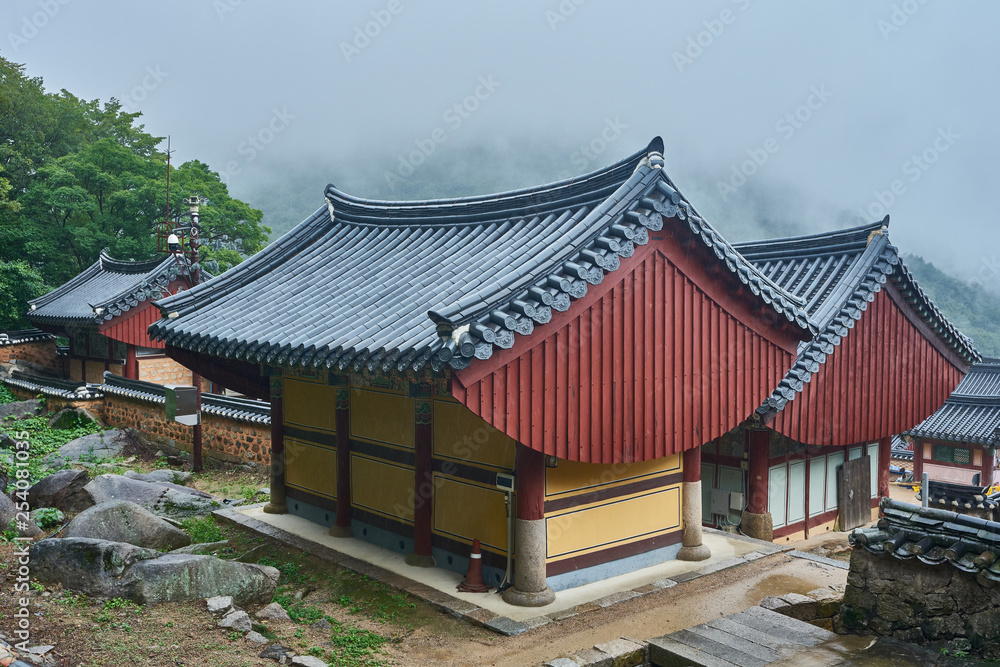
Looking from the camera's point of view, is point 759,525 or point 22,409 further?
point 22,409

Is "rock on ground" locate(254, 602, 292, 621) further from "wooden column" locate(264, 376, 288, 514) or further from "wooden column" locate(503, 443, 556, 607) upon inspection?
"wooden column" locate(264, 376, 288, 514)

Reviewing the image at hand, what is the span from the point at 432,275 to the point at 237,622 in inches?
222

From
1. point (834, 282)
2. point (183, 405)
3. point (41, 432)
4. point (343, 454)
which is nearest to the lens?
point (343, 454)

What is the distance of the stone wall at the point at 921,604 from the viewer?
7680 millimetres

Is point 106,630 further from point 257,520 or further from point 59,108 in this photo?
point 59,108

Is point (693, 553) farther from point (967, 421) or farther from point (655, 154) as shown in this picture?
point (967, 421)

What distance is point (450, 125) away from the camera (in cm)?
18975

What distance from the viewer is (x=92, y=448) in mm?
22656

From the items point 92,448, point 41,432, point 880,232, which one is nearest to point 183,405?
point 92,448

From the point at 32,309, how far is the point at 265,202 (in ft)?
419

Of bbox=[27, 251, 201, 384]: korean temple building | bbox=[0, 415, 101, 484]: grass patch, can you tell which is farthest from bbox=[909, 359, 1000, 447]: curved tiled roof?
bbox=[0, 415, 101, 484]: grass patch

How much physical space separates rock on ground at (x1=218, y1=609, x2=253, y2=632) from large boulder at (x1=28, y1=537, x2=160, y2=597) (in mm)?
1538

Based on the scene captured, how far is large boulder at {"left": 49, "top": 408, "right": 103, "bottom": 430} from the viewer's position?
25748 millimetres

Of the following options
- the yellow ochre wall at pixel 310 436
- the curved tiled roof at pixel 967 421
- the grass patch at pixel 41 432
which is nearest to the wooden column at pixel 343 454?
the yellow ochre wall at pixel 310 436
